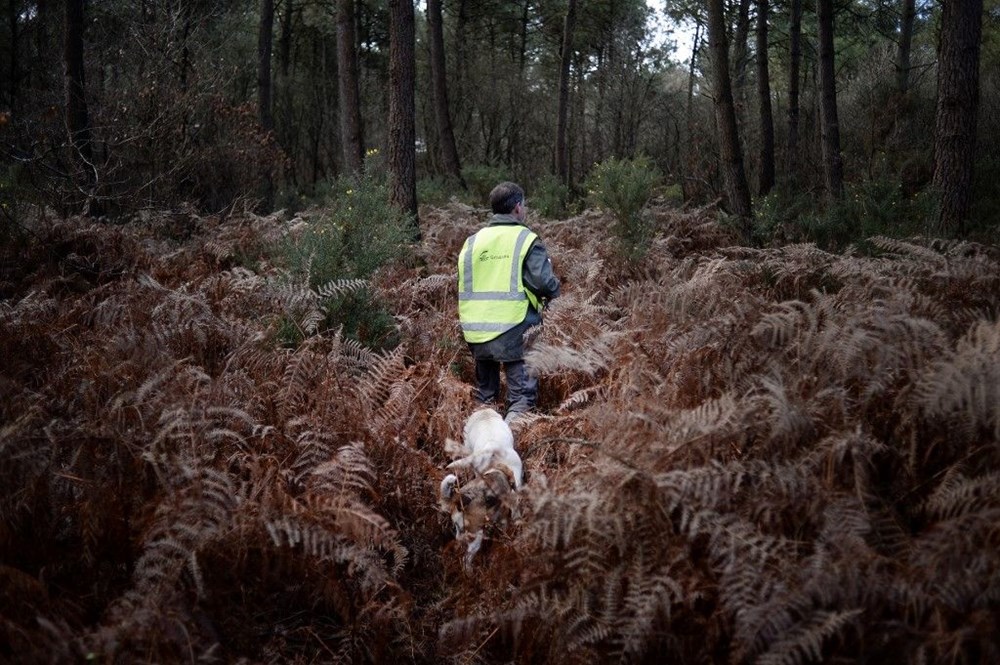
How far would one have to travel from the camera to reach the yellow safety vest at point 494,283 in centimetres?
513

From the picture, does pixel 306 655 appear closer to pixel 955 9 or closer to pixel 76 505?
pixel 76 505

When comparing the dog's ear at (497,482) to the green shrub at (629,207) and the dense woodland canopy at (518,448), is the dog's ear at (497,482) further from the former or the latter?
the green shrub at (629,207)

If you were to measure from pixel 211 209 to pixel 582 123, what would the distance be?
12.0m

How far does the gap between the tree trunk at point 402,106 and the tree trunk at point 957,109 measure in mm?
6268

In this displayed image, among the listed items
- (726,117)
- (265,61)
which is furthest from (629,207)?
(265,61)

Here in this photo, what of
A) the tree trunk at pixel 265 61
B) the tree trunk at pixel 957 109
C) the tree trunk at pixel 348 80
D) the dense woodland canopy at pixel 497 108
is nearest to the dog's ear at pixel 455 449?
the dense woodland canopy at pixel 497 108

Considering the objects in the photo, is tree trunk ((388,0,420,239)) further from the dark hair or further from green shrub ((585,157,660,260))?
the dark hair

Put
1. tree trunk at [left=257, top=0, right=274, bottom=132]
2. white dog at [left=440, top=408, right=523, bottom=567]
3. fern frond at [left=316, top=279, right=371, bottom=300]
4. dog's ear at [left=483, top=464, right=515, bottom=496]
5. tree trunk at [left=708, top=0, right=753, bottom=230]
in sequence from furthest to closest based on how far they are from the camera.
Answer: tree trunk at [left=257, top=0, right=274, bottom=132] < tree trunk at [left=708, top=0, right=753, bottom=230] < fern frond at [left=316, top=279, right=371, bottom=300] < dog's ear at [left=483, top=464, right=515, bottom=496] < white dog at [left=440, top=408, right=523, bottom=567]

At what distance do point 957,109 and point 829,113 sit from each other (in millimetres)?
4739

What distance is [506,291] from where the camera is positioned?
514cm

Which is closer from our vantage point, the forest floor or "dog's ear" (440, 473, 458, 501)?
the forest floor

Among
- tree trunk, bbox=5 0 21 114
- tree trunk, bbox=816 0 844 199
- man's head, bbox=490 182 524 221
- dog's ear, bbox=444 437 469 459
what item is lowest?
dog's ear, bbox=444 437 469 459

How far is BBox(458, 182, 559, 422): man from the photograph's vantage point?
5137 millimetres

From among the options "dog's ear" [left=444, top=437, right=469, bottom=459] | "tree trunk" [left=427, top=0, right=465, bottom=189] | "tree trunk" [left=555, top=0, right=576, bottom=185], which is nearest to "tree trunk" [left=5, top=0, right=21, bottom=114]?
"tree trunk" [left=427, top=0, right=465, bottom=189]
